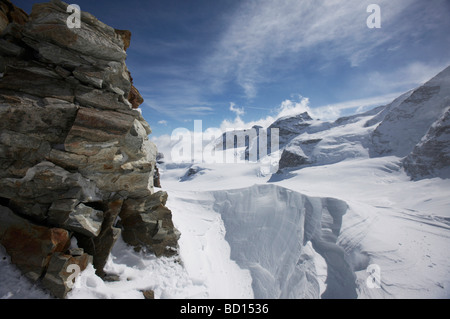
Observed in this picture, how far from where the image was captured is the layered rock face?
20.7 ft

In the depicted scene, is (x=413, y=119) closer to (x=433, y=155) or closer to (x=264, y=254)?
(x=433, y=155)

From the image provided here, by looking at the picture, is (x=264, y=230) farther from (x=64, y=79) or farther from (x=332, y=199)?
(x=64, y=79)

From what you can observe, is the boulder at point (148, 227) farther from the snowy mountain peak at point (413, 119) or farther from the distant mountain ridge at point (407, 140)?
the snowy mountain peak at point (413, 119)

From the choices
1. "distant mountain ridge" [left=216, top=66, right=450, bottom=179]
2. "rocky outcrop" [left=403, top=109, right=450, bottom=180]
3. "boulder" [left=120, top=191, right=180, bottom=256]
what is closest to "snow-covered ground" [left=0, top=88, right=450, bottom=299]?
"boulder" [left=120, top=191, right=180, bottom=256]

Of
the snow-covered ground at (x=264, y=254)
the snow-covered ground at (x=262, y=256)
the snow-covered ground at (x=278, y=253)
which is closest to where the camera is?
the snow-covered ground at (x=262, y=256)

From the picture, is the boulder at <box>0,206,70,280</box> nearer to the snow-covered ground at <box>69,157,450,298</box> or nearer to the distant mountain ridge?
the snow-covered ground at <box>69,157,450,298</box>

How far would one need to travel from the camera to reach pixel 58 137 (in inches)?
281

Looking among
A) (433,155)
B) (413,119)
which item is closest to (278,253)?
(433,155)

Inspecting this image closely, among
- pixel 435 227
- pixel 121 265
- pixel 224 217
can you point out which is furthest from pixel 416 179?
pixel 121 265

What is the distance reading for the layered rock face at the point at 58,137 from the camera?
6312 mm

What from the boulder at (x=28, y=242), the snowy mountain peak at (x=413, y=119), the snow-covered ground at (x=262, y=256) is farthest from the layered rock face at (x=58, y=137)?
the snowy mountain peak at (x=413, y=119)

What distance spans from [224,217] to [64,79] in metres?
17.1
